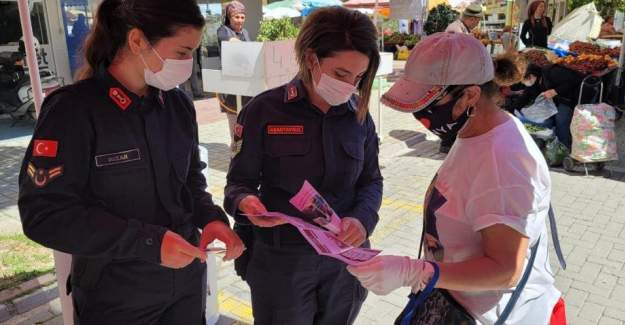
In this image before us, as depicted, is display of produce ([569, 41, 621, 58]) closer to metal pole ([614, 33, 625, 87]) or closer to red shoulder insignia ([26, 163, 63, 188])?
metal pole ([614, 33, 625, 87])

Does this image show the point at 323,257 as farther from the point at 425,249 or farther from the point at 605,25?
the point at 605,25

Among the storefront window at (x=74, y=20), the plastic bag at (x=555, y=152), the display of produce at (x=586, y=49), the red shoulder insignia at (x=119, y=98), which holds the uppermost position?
the storefront window at (x=74, y=20)

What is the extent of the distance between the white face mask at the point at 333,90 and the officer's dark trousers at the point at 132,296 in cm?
83

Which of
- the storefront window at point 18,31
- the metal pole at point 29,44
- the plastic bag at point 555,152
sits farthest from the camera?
the storefront window at point 18,31

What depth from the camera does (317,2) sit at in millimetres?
17312

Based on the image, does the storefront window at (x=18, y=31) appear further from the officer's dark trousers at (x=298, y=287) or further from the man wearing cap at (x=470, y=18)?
the officer's dark trousers at (x=298, y=287)

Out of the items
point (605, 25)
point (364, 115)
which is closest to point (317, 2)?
point (605, 25)

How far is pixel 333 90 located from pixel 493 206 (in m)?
0.82

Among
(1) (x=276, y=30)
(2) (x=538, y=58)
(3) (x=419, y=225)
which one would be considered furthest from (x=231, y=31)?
(2) (x=538, y=58)

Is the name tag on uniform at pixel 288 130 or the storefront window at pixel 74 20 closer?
the name tag on uniform at pixel 288 130

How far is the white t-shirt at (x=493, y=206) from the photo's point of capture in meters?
1.38

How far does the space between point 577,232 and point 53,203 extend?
15.6 feet

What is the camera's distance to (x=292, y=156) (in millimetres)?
1932

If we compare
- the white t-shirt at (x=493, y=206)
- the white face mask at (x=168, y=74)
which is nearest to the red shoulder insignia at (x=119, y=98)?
the white face mask at (x=168, y=74)
